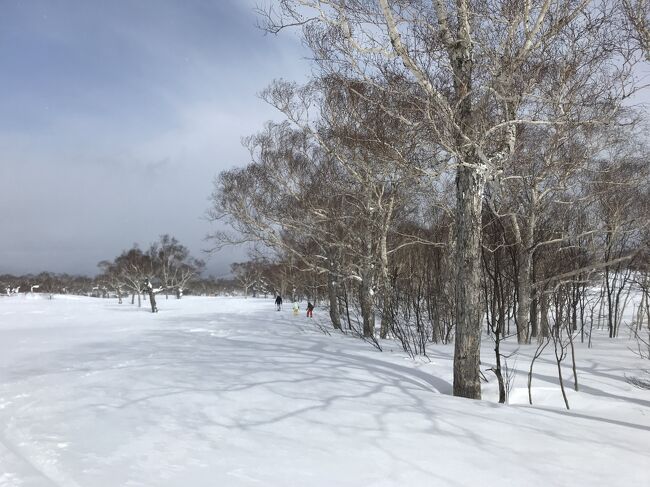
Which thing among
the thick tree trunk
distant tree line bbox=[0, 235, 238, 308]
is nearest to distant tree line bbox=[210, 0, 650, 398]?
the thick tree trunk

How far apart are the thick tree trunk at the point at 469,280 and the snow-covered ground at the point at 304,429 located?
0.63 meters

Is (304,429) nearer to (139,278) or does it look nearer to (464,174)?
(464,174)

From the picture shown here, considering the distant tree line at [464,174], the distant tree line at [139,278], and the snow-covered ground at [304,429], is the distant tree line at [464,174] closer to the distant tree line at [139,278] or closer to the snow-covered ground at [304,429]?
the snow-covered ground at [304,429]

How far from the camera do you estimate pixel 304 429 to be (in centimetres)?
418

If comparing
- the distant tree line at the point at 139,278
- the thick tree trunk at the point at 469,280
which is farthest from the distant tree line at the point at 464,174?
the distant tree line at the point at 139,278

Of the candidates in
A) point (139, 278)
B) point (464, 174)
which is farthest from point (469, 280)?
point (139, 278)

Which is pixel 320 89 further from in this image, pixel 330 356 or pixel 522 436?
pixel 522 436

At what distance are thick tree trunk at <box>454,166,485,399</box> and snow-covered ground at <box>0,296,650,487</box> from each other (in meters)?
0.63

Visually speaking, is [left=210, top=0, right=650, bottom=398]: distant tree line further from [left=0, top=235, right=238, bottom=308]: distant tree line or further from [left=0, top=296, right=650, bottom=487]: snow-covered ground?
[left=0, top=235, right=238, bottom=308]: distant tree line

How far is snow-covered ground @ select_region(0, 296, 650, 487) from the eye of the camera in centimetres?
324

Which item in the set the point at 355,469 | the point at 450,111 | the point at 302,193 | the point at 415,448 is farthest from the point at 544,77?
the point at 302,193

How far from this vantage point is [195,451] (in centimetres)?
361

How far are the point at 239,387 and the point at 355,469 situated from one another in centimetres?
284

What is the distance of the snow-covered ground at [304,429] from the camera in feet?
10.6
